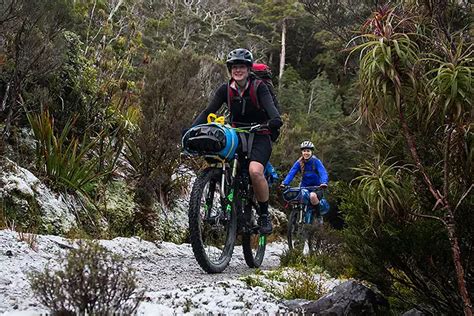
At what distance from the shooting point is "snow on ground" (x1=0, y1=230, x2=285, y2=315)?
3214mm

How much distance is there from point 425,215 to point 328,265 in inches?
99.7

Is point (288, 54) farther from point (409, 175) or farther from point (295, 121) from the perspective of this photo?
point (409, 175)

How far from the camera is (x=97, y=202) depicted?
24.3 ft

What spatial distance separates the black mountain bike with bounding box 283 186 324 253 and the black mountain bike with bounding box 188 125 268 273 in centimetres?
198

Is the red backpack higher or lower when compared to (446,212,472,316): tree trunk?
higher

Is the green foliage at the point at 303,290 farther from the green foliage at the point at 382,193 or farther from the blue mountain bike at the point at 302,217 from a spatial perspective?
the blue mountain bike at the point at 302,217

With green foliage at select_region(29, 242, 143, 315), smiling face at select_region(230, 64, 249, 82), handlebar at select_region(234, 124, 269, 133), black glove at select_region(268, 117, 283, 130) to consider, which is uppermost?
smiling face at select_region(230, 64, 249, 82)

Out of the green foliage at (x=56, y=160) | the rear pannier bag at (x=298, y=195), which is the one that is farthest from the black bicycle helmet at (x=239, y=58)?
the rear pannier bag at (x=298, y=195)

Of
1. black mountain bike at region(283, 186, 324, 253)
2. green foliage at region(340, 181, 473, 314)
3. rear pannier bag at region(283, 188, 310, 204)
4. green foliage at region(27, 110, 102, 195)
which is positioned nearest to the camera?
green foliage at region(340, 181, 473, 314)

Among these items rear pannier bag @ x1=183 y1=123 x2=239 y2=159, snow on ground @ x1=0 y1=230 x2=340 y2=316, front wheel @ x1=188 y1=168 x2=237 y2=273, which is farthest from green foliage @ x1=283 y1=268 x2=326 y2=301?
rear pannier bag @ x1=183 y1=123 x2=239 y2=159

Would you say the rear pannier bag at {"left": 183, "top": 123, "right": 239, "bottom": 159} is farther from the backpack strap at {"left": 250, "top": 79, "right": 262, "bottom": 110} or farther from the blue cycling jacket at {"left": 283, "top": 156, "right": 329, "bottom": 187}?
the blue cycling jacket at {"left": 283, "top": 156, "right": 329, "bottom": 187}

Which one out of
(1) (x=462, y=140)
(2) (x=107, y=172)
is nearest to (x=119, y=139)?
(2) (x=107, y=172)

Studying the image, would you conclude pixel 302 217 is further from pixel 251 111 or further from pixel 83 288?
pixel 83 288

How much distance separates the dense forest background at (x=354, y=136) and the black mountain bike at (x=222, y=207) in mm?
911
